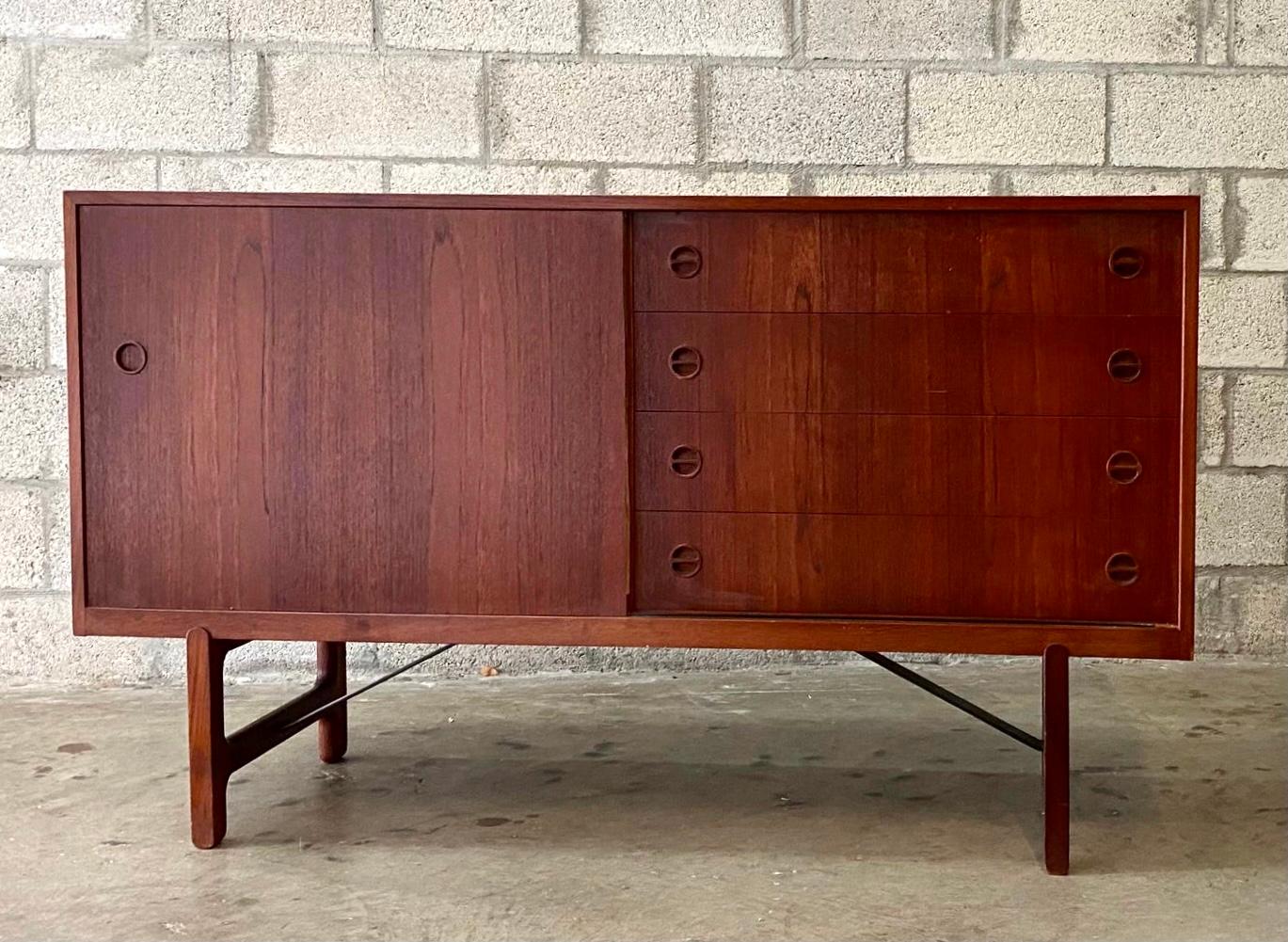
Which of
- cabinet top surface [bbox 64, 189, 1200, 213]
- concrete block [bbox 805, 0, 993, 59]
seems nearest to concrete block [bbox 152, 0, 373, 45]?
concrete block [bbox 805, 0, 993, 59]

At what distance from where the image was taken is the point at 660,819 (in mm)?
2170

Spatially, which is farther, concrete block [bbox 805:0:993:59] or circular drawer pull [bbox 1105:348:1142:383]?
concrete block [bbox 805:0:993:59]

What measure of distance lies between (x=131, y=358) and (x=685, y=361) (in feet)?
2.79

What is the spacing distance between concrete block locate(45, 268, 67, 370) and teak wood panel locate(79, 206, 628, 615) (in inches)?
52.2

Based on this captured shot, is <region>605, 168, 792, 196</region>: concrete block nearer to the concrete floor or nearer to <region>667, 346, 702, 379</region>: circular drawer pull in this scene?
the concrete floor

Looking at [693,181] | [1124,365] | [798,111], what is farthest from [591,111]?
[1124,365]

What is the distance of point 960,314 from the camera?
190 centimetres

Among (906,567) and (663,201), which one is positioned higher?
(663,201)

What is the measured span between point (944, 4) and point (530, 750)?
6.73 feet

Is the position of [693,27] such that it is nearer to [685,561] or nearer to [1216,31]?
[1216,31]

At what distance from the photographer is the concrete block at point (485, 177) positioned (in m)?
3.21

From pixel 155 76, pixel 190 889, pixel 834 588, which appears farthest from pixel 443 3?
pixel 190 889

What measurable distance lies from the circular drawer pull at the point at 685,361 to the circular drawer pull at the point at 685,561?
26 centimetres

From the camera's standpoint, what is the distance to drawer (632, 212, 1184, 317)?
6.17 feet
